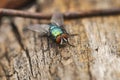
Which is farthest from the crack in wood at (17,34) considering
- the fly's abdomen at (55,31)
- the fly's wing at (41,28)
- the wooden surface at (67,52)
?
the fly's abdomen at (55,31)

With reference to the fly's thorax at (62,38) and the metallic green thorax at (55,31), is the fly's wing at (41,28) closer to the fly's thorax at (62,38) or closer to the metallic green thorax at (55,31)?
the metallic green thorax at (55,31)

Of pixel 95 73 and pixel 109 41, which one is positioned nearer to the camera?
pixel 95 73

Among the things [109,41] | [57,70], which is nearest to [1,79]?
[57,70]

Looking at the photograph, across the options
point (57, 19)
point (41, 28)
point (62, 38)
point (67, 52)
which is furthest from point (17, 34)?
point (67, 52)

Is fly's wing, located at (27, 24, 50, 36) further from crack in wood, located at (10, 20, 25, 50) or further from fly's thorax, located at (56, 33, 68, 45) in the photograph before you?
fly's thorax, located at (56, 33, 68, 45)

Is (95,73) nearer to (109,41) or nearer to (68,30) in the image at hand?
(109,41)

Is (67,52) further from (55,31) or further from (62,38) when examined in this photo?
(55,31)
